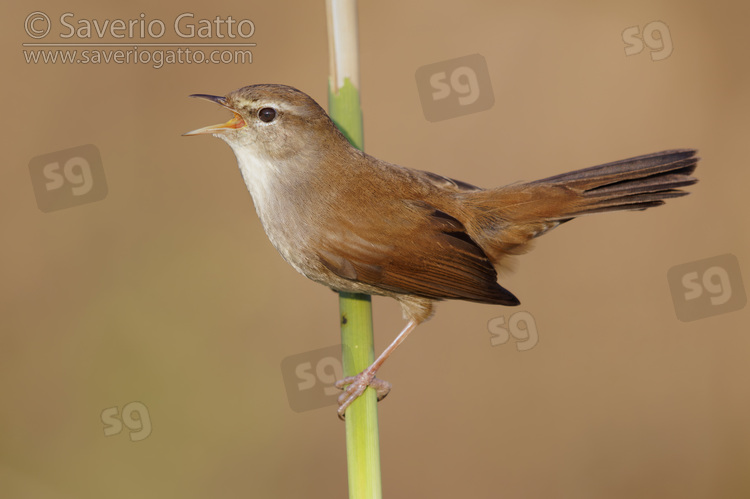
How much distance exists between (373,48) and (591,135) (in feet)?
5.43

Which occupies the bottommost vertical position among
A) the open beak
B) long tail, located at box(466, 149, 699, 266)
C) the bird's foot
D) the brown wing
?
the bird's foot

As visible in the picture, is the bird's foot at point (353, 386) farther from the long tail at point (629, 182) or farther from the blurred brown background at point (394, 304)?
the blurred brown background at point (394, 304)

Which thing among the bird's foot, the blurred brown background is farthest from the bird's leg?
the blurred brown background

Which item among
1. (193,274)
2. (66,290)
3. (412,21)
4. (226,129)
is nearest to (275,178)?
(226,129)

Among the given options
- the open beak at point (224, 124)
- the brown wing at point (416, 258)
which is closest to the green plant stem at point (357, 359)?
the brown wing at point (416, 258)

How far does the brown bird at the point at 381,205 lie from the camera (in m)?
2.72

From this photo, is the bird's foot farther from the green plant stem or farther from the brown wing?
the brown wing

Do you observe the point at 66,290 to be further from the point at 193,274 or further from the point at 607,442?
the point at 607,442

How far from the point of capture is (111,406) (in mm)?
3959

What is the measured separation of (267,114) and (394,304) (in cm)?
228

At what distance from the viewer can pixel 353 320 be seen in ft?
8.91

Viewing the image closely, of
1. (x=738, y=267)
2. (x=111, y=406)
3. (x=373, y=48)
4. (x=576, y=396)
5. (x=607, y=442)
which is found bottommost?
(x=607, y=442)

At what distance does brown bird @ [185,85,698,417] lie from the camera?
2.72 metres

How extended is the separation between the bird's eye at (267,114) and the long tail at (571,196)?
97cm
